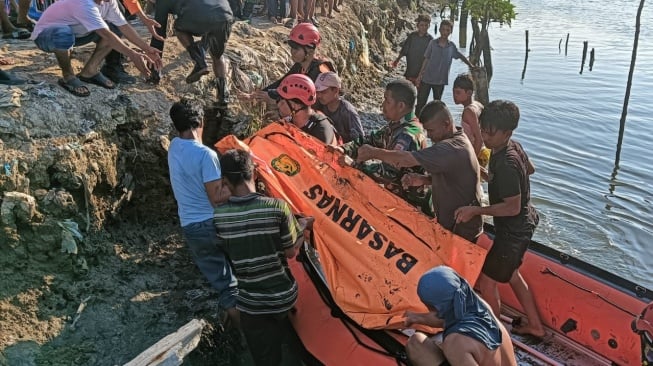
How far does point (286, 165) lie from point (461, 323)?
247 cm

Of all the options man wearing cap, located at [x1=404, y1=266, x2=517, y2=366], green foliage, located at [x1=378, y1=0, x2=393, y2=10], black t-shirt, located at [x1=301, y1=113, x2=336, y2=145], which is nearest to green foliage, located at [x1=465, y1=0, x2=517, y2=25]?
green foliage, located at [x1=378, y1=0, x2=393, y2=10]

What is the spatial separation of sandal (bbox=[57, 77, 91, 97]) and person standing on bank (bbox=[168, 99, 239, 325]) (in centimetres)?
170

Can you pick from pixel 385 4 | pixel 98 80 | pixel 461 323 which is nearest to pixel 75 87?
pixel 98 80

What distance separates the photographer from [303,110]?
216 inches

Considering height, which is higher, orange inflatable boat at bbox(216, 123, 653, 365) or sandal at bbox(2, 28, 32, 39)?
sandal at bbox(2, 28, 32, 39)

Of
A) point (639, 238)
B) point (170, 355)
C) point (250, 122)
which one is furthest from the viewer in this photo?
point (639, 238)

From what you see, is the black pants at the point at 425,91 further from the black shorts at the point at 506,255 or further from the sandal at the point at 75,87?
the sandal at the point at 75,87

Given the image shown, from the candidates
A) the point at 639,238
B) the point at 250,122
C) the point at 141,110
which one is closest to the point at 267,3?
the point at 250,122

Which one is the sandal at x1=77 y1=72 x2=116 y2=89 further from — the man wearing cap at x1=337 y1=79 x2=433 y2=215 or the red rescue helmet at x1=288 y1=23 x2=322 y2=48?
the man wearing cap at x1=337 y1=79 x2=433 y2=215

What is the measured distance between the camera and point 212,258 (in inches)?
189

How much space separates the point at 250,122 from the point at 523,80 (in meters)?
14.3

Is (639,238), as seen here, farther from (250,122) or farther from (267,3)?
(267,3)

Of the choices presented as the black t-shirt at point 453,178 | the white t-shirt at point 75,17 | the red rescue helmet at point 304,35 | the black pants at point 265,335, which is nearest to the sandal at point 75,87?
the white t-shirt at point 75,17

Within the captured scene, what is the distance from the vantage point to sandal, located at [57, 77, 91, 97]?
5.77 meters
